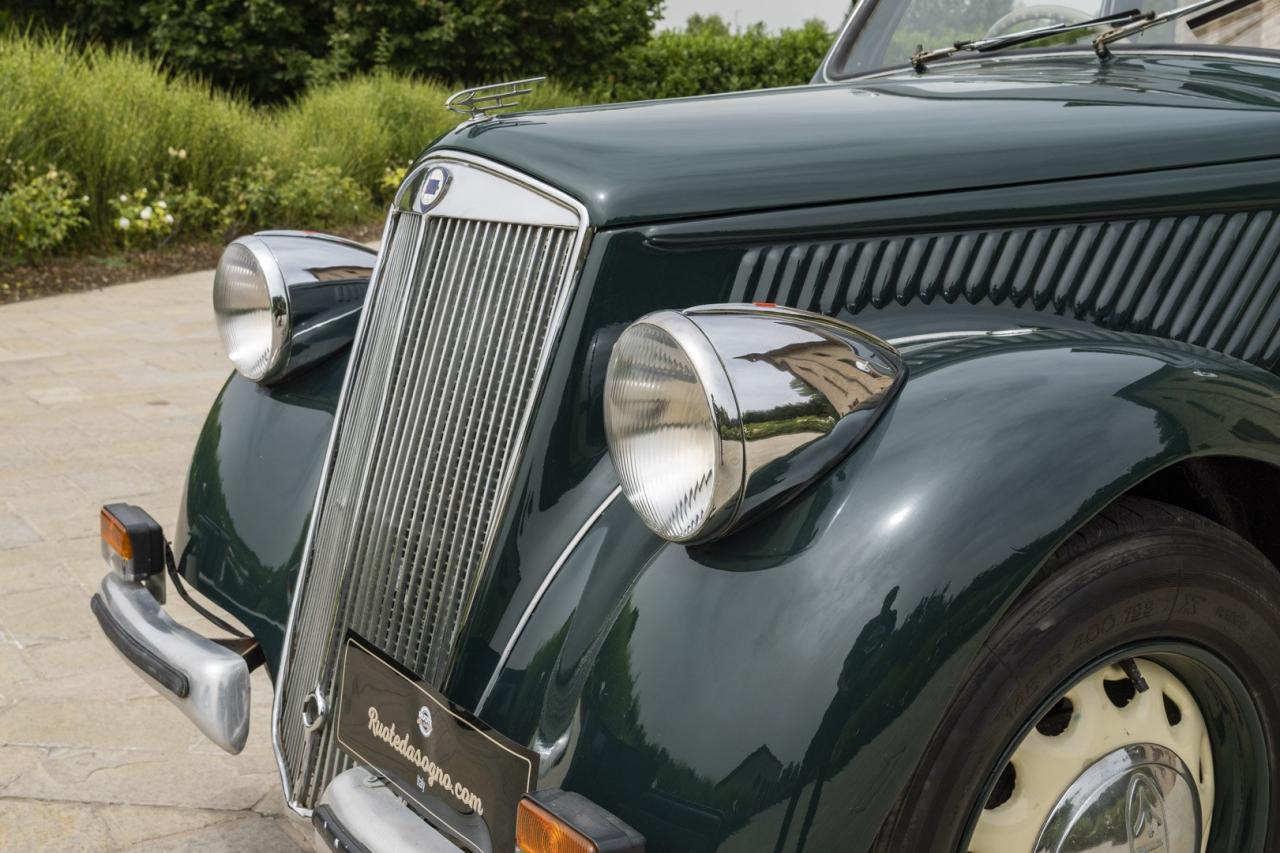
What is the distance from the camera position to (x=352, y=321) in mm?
2826

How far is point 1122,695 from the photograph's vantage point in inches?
78.5

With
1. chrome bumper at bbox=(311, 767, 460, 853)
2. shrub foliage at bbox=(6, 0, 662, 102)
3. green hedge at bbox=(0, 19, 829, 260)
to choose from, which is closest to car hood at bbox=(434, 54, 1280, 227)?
chrome bumper at bbox=(311, 767, 460, 853)

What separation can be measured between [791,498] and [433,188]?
91 centimetres

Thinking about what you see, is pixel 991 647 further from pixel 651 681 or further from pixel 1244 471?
pixel 1244 471

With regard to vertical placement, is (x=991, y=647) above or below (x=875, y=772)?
above

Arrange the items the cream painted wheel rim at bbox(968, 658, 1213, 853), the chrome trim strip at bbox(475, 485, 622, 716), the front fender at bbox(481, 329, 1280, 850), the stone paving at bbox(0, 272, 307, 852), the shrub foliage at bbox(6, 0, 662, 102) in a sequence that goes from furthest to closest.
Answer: the shrub foliage at bbox(6, 0, 662, 102) → the stone paving at bbox(0, 272, 307, 852) → the chrome trim strip at bbox(475, 485, 622, 716) → the cream painted wheel rim at bbox(968, 658, 1213, 853) → the front fender at bbox(481, 329, 1280, 850)

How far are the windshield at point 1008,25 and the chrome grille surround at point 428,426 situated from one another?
1443 millimetres

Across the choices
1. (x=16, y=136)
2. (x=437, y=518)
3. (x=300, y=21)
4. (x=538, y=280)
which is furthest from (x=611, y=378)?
(x=300, y=21)

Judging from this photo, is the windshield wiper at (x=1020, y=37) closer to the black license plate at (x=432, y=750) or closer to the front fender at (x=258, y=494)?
the front fender at (x=258, y=494)

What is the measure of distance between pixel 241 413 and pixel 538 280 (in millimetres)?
1058

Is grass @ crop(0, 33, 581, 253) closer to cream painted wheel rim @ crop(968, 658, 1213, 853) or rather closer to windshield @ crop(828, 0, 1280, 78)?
windshield @ crop(828, 0, 1280, 78)

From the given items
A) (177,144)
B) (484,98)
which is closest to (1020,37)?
(484,98)

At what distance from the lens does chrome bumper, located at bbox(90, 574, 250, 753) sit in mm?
2348

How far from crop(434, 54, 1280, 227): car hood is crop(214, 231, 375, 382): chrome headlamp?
0.57 meters
